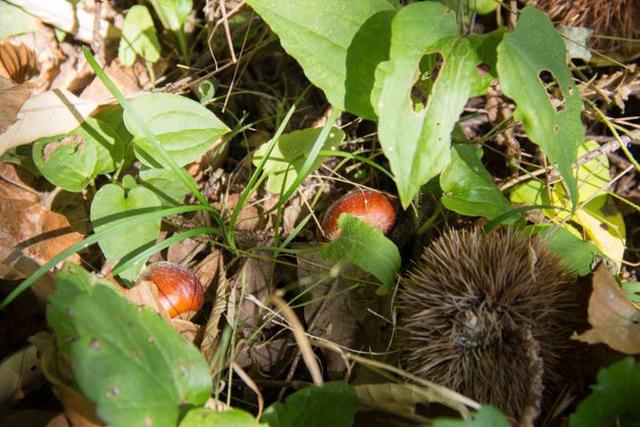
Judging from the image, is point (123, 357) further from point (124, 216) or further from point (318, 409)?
point (124, 216)

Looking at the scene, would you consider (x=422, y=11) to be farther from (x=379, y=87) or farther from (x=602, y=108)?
(x=602, y=108)

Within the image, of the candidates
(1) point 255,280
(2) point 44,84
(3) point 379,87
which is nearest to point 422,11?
(3) point 379,87

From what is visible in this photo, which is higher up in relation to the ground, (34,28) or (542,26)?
(542,26)

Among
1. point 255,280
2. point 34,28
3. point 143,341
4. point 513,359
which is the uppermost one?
point 34,28

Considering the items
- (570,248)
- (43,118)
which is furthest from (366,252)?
(43,118)

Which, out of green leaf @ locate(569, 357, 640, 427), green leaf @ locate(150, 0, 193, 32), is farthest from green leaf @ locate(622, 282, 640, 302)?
green leaf @ locate(150, 0, 193, 32)

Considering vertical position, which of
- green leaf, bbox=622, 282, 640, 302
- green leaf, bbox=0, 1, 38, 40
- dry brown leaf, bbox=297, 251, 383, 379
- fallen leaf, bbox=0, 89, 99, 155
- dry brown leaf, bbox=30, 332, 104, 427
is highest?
green leaf, bbox=0, 1, 38, 40

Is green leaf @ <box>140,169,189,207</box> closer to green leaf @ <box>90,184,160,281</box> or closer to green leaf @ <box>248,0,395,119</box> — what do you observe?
green leaf @ <box>90,184,160,281</box>
